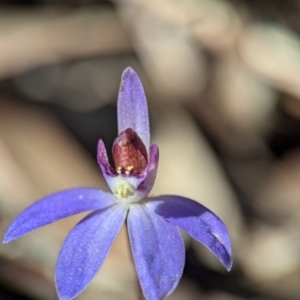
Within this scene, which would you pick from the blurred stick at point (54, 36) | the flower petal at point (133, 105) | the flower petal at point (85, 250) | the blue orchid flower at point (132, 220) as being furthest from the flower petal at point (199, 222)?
the blurred stick at point (54, 36)

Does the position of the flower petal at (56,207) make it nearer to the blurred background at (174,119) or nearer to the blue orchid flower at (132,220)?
the blue orchid flower at (132,220)

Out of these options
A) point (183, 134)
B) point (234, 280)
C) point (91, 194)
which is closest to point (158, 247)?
point (91, 194)

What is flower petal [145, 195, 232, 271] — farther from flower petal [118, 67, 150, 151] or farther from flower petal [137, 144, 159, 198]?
flower petal [118, 67, 150, 151]

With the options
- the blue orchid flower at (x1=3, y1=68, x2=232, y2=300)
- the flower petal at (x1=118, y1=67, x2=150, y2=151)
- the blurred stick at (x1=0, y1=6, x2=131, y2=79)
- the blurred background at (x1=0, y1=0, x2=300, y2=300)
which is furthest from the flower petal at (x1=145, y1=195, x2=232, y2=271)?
the blurred stick at (x1=0, y1=6, x2=131, y2=79)

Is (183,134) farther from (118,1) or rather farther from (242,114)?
(118,1)

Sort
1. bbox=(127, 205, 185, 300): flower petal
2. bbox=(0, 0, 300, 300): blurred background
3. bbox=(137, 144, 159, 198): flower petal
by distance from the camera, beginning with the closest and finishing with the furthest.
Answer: bbox=(127, 205, 185, 300): flower petal, bbox=(137, 144, 159, 198): flower petal, bbox=(0, 0, 300, 300): blurred background

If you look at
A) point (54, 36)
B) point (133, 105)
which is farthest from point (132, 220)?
point (54, 36)
